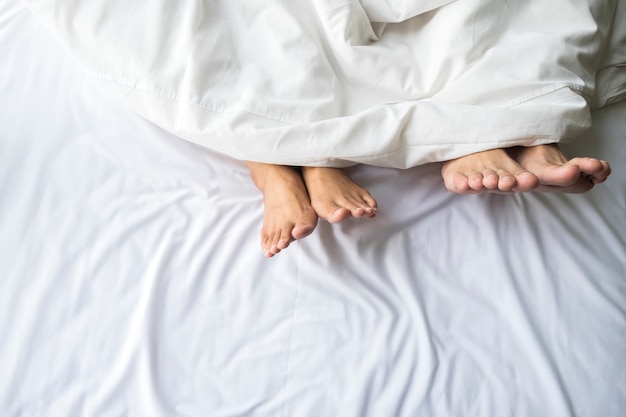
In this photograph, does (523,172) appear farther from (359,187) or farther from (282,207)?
(282,207)

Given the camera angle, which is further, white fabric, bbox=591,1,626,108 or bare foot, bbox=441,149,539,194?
white fabric, bbox=591,1,626,108

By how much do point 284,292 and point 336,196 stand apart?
0.52 feet

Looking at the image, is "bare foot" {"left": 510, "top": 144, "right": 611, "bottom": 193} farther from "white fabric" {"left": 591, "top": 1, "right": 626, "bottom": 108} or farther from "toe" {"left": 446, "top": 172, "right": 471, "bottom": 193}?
"white fabric" {"left": 591, "top": 1, "right": 626, "bottom": 108}

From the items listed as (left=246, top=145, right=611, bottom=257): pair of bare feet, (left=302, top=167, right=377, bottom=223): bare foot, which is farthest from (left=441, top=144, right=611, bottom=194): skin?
(left=302, top=167, right=377, bottom=223): bare foot

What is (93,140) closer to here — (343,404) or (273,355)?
(273,355)

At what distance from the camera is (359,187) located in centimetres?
89

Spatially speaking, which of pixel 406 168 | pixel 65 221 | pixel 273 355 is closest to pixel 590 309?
pixel 406 168

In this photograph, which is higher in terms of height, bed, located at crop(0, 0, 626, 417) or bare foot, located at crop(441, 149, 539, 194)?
Result: bare foot, located at crop(441, 149, 539, 194)

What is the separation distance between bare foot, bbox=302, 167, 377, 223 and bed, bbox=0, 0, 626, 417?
0.17 feet

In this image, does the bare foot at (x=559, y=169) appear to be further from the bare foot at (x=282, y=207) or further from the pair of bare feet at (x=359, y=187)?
the bare foot at (x=282, y=207)

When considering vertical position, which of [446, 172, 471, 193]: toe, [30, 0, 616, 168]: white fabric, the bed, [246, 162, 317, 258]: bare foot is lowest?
the bed

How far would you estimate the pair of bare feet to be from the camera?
780 mm

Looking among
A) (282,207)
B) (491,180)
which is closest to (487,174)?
(491,180)

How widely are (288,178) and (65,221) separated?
0.35 meters
